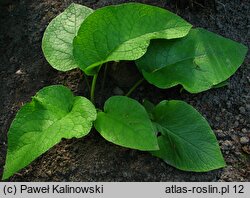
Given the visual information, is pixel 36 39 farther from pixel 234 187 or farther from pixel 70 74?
pixel 234 187

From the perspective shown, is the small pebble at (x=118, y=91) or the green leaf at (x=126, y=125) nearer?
the green leaf at (x=126, y=125)

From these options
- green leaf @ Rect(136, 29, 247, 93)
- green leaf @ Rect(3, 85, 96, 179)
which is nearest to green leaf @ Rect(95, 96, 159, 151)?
green leaf @ Rect(3, 85, 96, 179)

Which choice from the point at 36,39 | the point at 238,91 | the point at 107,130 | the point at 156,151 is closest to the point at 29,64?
the point at 36,39

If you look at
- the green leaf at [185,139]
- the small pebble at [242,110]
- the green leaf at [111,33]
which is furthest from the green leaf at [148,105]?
the small pebble at [242,110]

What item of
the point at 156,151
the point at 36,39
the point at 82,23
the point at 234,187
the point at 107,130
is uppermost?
the point at 82,23

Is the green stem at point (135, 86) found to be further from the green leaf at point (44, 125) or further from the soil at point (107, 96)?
the green leaf at point (44, 125)

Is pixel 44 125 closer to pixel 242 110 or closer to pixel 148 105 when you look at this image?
pixel 148 105
